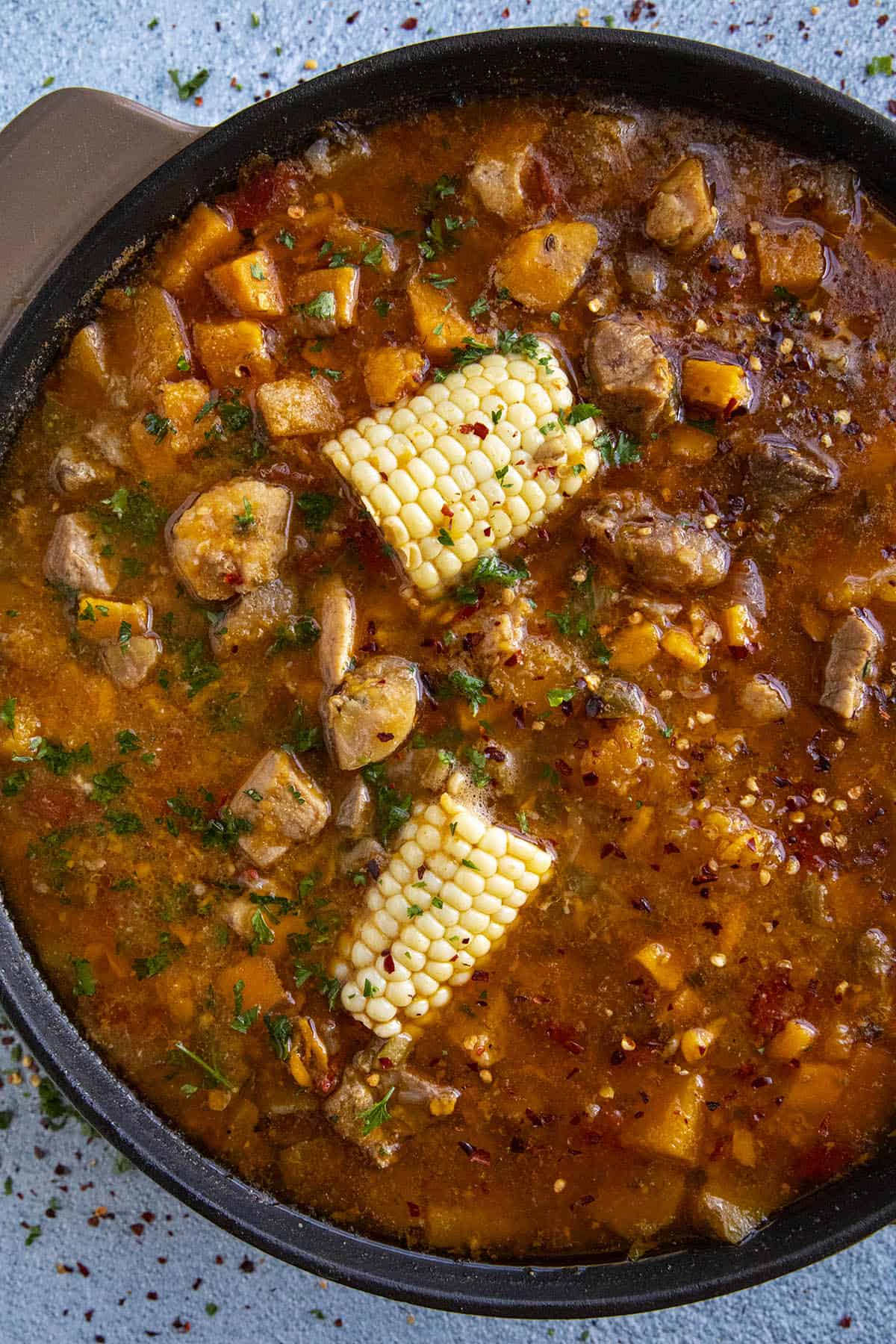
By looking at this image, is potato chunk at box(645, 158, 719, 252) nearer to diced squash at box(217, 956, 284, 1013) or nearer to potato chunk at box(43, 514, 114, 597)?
potato chunk at box(43, 514, 114, 597)

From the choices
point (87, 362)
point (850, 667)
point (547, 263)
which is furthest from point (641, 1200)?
point (87, 362)

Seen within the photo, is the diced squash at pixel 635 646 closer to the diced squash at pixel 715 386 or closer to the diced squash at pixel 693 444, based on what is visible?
the diced squash at pixel 693 444

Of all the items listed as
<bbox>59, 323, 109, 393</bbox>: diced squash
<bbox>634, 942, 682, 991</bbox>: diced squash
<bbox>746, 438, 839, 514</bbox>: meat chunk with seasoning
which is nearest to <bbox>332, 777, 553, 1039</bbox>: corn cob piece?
<bbox>634, 942, 682, 991</bbox>: diced squash

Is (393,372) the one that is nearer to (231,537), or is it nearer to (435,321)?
(435,321)

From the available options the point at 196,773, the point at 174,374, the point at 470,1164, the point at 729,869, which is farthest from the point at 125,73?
the point at 470,1164

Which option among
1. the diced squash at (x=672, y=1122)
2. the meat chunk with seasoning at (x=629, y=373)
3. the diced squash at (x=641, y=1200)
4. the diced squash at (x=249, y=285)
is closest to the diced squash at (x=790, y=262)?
the meat chunk with seasoning at (x=629, y=373)

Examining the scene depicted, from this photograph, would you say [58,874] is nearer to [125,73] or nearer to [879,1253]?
[125,73]
